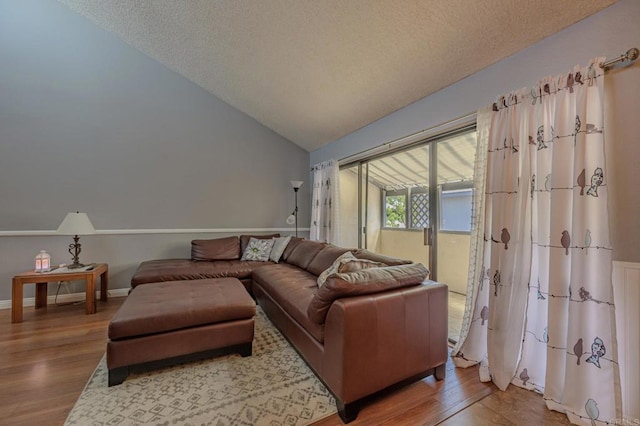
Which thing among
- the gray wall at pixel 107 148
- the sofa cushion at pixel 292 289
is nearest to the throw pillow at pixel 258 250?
the sofa cushion at pixel 292 289

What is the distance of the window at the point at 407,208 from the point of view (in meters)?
3.13

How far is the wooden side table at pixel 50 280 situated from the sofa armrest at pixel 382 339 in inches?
120

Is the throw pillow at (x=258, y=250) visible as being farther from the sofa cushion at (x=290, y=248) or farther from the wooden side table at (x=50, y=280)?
the wooden side table at (x=50, y=280)

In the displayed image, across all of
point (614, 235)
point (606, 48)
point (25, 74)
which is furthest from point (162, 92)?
point (614, 235)

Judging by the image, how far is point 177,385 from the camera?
1.87 m

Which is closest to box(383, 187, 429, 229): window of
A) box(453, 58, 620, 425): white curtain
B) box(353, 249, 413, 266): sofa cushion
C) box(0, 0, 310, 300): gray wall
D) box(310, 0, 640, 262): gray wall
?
box(353, 249, 413, 266): sofa cushion

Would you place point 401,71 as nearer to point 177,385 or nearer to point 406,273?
point 406,273

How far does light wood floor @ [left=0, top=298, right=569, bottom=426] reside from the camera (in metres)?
1.57

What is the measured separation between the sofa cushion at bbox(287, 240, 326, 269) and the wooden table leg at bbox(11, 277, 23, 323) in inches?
116

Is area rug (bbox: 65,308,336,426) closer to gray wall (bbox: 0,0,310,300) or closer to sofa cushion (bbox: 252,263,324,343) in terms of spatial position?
sofa cushion (bbox: 252,263,324,343)

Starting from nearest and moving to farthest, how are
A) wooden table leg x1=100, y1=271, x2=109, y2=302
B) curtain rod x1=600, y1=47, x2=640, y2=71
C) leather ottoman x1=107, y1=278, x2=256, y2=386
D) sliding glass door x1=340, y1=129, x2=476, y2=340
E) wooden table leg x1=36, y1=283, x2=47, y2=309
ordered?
1. curtain rod x1=600, y1=47, x2=640, y2=71
2. leather ottoman x1=107, y1=278, x2=256, y2=386
3. sliding glass door x1=340, y1=129, x2=476, y2=340
4. wooden table leg x1=36, y1=283, x2=47, y2=309
5. wooden table leg x1=100, y1=271, x2=109, y2=302

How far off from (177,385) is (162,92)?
4.00 metres

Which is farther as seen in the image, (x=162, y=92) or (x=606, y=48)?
(x=162, y=92)

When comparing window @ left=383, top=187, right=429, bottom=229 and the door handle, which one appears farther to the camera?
window @ left=383, top=187, right=429, bottom=229
